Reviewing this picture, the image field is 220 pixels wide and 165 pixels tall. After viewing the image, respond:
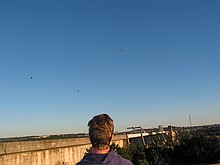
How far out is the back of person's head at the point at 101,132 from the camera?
288 cm

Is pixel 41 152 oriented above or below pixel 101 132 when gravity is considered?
below

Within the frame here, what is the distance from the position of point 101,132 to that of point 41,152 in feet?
67.7

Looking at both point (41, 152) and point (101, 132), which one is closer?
point (101, 132)

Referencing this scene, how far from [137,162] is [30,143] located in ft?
56.0

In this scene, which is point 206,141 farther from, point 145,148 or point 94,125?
point 94,125

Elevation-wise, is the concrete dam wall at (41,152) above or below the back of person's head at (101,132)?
below

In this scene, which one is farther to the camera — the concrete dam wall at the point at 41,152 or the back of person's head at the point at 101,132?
the concrete dam wall at the point at 41,152

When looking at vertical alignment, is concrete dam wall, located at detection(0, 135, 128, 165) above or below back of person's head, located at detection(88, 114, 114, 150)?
below

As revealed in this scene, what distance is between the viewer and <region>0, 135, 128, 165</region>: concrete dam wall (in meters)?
18.4

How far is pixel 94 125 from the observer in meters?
2.92

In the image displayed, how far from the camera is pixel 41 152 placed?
2233 centimetres

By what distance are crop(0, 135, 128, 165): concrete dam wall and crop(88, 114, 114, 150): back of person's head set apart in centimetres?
1631

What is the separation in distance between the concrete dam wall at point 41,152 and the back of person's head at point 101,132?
53.5 feet

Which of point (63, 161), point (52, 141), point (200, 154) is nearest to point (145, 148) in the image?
point (200, 154)
